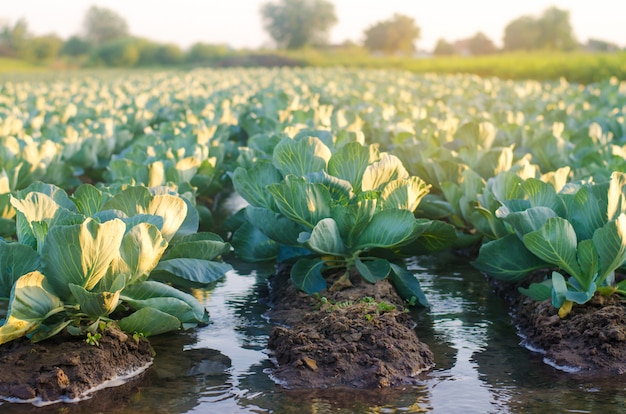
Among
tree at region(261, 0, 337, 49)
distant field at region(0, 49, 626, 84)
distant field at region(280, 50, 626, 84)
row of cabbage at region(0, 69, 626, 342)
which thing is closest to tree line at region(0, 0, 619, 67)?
tree at region(261, 0, 337, 49)

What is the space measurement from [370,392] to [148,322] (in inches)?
38.3

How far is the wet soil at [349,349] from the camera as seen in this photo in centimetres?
327

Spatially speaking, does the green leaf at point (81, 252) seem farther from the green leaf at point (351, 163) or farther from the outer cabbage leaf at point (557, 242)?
the outer cabbage leaf at point (557, 242)

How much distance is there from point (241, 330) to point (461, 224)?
1.94m

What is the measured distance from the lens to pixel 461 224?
213 inches

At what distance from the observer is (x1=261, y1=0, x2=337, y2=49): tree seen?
9388cm

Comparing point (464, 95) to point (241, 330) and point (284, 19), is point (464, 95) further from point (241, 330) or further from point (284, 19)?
point (284, 19)

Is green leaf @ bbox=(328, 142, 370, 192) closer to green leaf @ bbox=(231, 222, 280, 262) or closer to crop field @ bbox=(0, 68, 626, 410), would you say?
crop field @ bbox=(0, 68, 626, 410)

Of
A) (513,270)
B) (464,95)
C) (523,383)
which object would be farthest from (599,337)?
(464,95)

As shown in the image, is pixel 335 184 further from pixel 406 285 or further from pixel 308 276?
pixel 406 285

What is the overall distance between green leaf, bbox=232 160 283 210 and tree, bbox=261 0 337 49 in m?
90.0

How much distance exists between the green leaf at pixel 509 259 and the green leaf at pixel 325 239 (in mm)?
743

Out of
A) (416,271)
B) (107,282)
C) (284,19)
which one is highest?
(284,19)

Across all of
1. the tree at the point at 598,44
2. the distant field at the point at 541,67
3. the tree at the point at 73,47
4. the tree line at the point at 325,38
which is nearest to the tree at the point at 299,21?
the tree line at the point at 325,38
